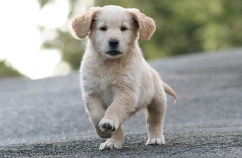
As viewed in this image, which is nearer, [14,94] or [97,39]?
[97,39]

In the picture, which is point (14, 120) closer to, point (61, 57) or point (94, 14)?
point (94, 14)

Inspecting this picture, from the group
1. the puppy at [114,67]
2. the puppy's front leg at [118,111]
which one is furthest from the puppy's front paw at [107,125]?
the puppy at [114,67]

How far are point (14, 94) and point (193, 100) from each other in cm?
559

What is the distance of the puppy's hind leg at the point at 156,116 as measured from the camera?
5.00 meters

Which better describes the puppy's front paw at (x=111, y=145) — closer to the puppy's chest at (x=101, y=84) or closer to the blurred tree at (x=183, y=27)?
the puppy's chest at (x=101, y=84)

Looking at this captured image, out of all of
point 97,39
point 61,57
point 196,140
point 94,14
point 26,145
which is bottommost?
point 61,57

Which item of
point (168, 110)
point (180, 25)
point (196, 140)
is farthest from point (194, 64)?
point (180, 25)

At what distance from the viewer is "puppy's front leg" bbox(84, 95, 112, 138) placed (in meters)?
4.30

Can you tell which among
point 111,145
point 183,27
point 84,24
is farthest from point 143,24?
point 183,27

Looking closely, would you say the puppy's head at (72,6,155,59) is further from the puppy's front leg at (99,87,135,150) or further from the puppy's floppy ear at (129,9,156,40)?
the puppy's front leg at (99,87,135,150)

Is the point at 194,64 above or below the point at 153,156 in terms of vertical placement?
below

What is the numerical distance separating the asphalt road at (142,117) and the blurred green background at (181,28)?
1401 centimetres

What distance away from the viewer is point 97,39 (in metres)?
Answer: 4.55

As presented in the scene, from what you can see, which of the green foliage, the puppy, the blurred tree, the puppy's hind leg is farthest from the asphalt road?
the blurred tree
